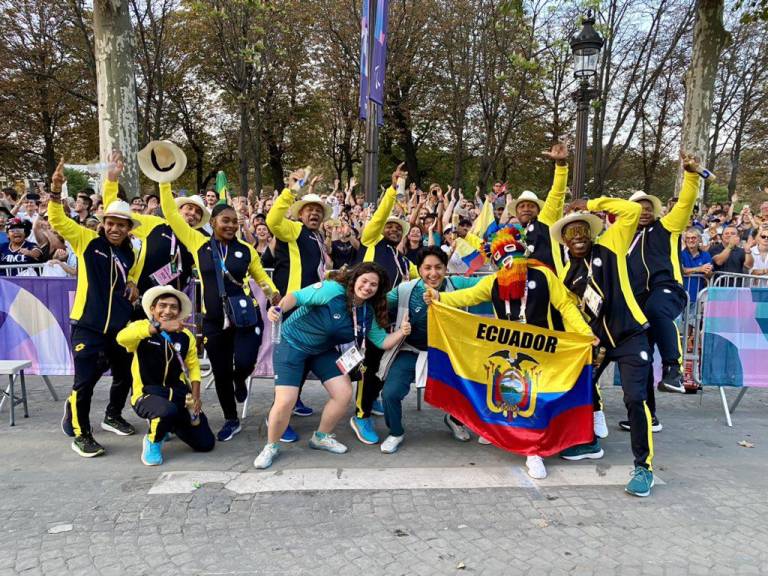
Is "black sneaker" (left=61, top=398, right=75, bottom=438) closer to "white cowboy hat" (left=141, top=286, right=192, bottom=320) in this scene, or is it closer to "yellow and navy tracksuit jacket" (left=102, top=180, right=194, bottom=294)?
"yellow and navy tracksuit jacket" (left=102, top=180, right=194, bottom=294)

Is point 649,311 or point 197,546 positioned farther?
point 649,311

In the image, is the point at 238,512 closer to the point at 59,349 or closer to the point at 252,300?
the point at 252,300

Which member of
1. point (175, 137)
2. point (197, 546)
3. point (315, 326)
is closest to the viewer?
point (197, 546)

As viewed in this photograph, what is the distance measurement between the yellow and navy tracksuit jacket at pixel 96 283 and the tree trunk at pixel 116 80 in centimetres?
634

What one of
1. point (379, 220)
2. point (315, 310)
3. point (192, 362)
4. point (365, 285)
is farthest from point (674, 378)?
point (192, 362)

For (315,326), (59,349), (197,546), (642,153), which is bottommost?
(197,546)

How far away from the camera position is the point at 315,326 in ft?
15.7

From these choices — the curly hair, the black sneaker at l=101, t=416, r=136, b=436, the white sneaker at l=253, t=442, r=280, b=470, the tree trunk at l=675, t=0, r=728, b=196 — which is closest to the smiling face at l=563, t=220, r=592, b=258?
the curly hair

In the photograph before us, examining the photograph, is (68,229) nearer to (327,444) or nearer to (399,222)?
(327,444)

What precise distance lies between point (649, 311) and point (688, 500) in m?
1.76

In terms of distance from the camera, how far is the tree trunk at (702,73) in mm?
13695

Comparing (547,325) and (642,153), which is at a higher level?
(642,153)

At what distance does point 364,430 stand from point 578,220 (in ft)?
8.62

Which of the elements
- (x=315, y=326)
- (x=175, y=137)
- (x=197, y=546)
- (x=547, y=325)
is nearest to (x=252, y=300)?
(x=315, y=326)
